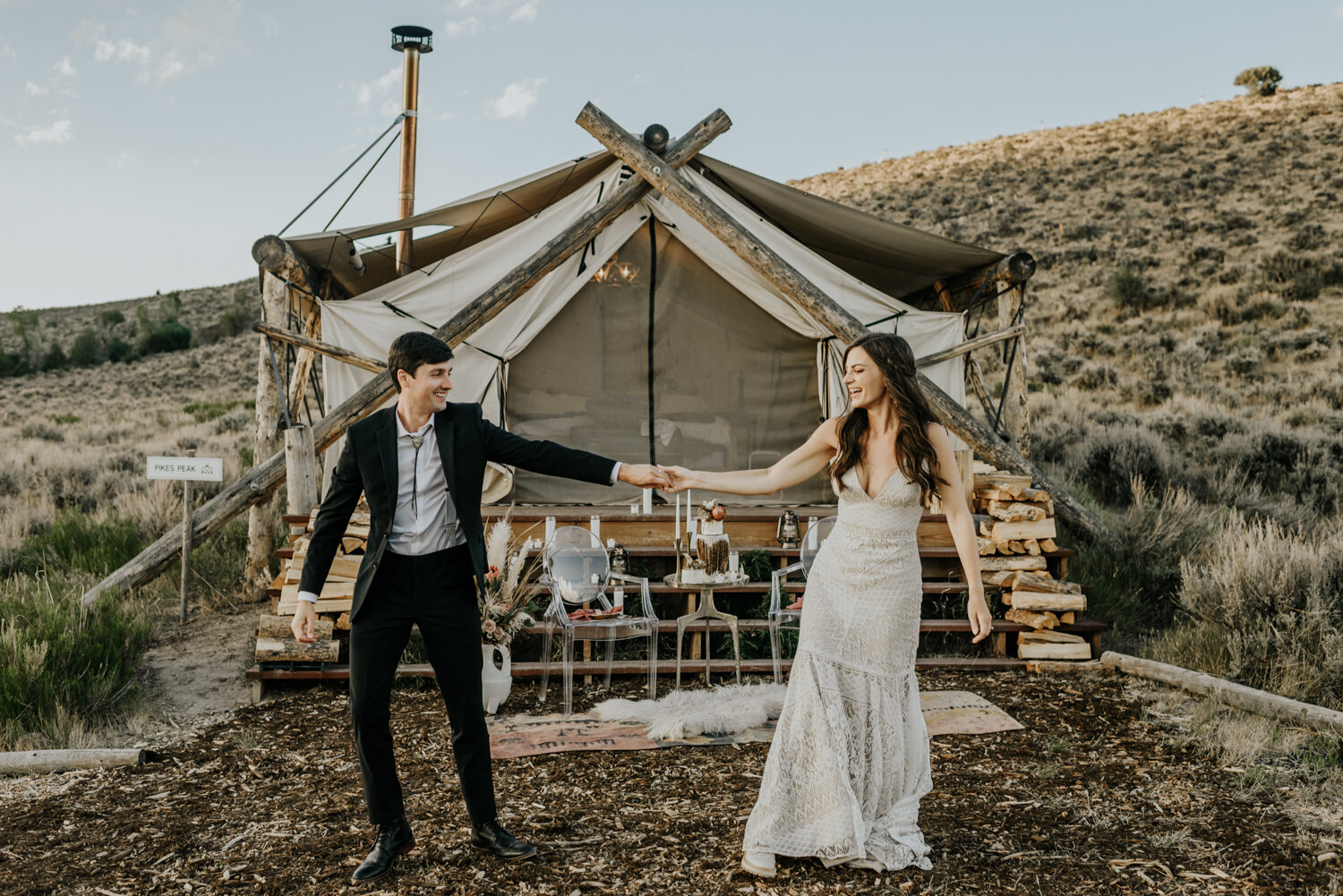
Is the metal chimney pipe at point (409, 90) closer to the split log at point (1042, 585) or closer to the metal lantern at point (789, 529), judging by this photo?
the metal lantern at point (789, 529)

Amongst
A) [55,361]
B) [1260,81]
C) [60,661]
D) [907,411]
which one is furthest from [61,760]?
[1260,81]

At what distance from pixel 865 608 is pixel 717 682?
2.71 meters

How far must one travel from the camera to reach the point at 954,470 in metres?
3.12

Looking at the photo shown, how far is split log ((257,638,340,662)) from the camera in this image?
5.34 m

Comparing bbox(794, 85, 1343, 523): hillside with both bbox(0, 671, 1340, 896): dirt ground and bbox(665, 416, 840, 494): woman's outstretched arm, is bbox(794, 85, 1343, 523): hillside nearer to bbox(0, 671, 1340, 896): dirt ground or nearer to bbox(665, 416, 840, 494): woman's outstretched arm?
bbox(0, 671, 1340, 896): dirt ground

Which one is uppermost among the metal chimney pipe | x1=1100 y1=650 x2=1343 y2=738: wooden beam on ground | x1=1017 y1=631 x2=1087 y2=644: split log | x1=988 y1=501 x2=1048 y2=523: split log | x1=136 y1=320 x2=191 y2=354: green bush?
x1=136 y1=320 x2=191 y2=354: green bush

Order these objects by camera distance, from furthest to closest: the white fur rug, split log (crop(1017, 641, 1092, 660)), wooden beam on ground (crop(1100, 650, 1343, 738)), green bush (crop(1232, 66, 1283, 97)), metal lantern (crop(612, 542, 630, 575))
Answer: green bush (crop(1232, 66, 1283, 97))
split log (crop(1017, 641, 1092, 660))
metal lantern (crop(612, 542, 630, 575))
the white fur rug
wooden beam on ground (crop(1100, 650, 1343, 738))

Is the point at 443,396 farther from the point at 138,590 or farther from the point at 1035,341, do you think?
the point at 1035,341

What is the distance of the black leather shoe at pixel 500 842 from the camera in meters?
3.10

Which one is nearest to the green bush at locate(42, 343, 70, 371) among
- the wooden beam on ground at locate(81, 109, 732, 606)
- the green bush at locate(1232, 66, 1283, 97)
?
the wooden beam on ground at locate(81, 109, 732, 606)

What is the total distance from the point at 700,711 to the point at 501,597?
127 cm

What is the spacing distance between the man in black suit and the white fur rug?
1626 mm

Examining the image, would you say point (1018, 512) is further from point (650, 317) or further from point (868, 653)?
point (868, 653)

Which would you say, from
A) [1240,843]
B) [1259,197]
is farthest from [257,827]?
[1259,197]
